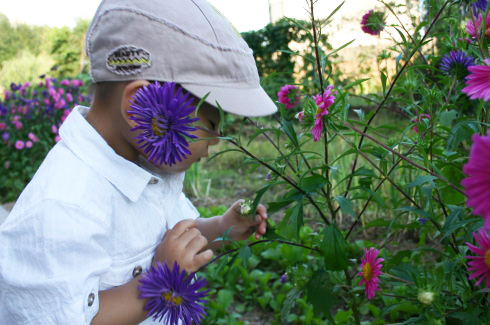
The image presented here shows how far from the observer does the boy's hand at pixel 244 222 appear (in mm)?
1257

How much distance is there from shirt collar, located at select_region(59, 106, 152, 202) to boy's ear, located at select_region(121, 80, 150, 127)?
5.2 inches

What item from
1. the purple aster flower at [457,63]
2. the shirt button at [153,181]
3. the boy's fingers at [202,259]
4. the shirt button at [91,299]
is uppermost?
the purple aster flower at [457,63]

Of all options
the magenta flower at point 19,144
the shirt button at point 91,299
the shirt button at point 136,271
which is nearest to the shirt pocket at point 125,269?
the shirt button at point 136,271

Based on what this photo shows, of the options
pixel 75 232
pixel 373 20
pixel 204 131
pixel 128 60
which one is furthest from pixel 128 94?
pixel 373 20

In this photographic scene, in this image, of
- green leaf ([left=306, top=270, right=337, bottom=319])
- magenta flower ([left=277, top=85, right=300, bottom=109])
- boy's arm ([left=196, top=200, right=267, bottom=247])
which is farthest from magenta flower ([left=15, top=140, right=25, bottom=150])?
green leaf ([left=306, top=270, right=337, bottom=319])

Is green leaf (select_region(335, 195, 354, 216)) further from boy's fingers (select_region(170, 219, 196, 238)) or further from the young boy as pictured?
boy's fingers (select_region(170, 219, 196, 238))

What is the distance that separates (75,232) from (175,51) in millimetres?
431

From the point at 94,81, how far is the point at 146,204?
33cm

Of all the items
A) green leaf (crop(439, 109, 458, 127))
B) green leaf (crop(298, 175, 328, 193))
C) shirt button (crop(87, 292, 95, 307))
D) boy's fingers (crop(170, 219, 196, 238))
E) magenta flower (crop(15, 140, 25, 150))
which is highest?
green leaf (crop(439, 109, 458, 127))

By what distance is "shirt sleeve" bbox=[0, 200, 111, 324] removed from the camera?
98 centimetres

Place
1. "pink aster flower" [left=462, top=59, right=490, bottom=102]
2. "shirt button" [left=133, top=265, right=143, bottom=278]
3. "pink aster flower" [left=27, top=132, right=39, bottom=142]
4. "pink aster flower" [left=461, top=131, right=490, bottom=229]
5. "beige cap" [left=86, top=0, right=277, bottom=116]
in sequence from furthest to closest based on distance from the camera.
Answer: "pink aster flower" [left=27, top=132, right=39, bottom=142], "shirt button" [left=133, top=265, right=143, bottom=278], "beige cap" [left=86, top=0, right=277, bottom=116], "pink aster flower" [left=462, top=59, right=490, bottom=102], "pink aster flower" [left=461, top=131, right=490, bottom=229]

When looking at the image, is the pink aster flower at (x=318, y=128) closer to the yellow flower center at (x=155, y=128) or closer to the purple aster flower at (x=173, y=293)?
the yellow flower center at (x=155, y=128)

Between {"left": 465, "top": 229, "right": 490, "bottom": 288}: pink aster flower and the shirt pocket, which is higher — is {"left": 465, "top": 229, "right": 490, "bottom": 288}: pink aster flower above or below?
above

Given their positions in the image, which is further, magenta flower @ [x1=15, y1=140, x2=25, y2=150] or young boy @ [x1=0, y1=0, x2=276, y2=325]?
magenta flower @ [x1=15, y1=140, x2=25, y2=150]
